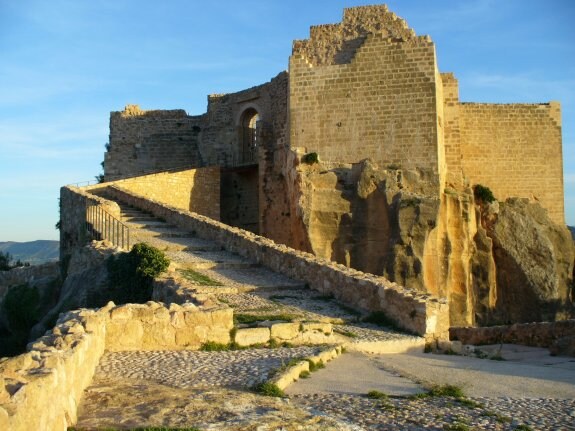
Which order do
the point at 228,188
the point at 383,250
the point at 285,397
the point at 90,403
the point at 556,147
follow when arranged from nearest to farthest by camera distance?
the point at 90,403
the point at 285,397
the point at 383,250
the point at 556,147
the point at 228,188

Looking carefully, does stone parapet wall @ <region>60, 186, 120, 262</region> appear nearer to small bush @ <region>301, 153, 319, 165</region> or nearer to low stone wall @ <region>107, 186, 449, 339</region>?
low stone wall @ <region>107, 186, 449, 339</region>

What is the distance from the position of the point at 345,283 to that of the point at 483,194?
13.7 m

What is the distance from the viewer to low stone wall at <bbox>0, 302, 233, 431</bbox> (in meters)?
4.85

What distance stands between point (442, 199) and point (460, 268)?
2253mm

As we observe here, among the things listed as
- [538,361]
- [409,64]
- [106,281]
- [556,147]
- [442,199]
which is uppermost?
[409,64]

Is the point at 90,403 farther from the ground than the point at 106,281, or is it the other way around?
the point at 106,281

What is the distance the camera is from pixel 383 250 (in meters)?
22.1

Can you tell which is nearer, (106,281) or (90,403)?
(90,403)

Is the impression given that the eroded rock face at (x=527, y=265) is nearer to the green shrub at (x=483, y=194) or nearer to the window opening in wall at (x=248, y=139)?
the green shrub at (x=483, y=194)

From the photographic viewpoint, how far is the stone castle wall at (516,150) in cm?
2592

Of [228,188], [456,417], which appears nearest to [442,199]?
[228,188]

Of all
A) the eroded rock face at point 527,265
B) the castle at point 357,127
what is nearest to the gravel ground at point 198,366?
the castle at point 357,127

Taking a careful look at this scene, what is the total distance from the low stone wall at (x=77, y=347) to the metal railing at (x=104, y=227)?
24.0 ft

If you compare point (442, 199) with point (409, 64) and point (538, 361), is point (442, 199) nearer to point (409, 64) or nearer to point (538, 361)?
point (409, 64)
